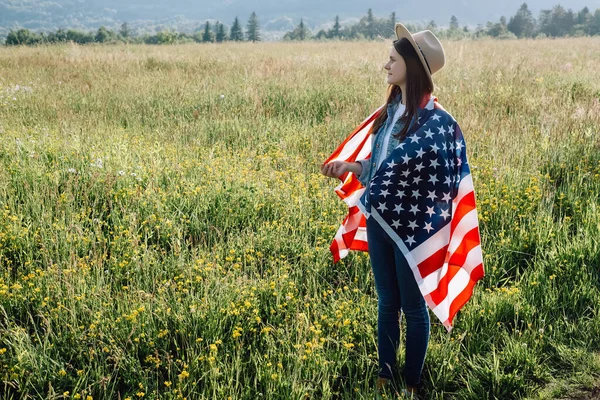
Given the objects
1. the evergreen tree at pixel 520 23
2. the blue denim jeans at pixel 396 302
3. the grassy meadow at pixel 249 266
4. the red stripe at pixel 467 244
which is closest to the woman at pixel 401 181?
the blue denim jeans at pixel 396 302

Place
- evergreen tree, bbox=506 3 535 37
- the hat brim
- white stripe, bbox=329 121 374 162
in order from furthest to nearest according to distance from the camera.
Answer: evergreen tree, bbox=506 3 535 37 → white stripe, bbox=329 121 374 162 → the hat brim

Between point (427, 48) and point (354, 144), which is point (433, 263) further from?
point (427, 48)

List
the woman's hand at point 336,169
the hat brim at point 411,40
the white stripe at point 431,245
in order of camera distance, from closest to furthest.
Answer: the hat brim at point 411,40
the white stripe at point 431,245
the woman's hand at point 336,169

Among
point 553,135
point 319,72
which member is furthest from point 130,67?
point 553,135

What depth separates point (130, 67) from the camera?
12648 millimetres

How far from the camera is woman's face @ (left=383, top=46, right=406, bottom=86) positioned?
253 cm

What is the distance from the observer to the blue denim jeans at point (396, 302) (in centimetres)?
265

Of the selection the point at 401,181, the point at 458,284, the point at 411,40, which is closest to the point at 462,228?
the point at 458,284

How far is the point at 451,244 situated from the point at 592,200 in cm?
288

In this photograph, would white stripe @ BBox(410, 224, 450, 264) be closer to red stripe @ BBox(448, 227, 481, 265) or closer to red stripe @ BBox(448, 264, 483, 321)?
red stripe @ BBox(448, 227, 481, 265)

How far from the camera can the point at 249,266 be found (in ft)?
12.6

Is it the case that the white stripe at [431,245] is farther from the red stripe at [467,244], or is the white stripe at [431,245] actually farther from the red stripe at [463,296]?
the red stripe at [463,296]

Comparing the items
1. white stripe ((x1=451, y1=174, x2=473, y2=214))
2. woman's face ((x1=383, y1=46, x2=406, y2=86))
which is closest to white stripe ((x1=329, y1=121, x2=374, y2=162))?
woman's face ((x1=383, y1=46, x2=406, y2=86))

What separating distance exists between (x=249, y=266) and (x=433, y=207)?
5.61 feet
